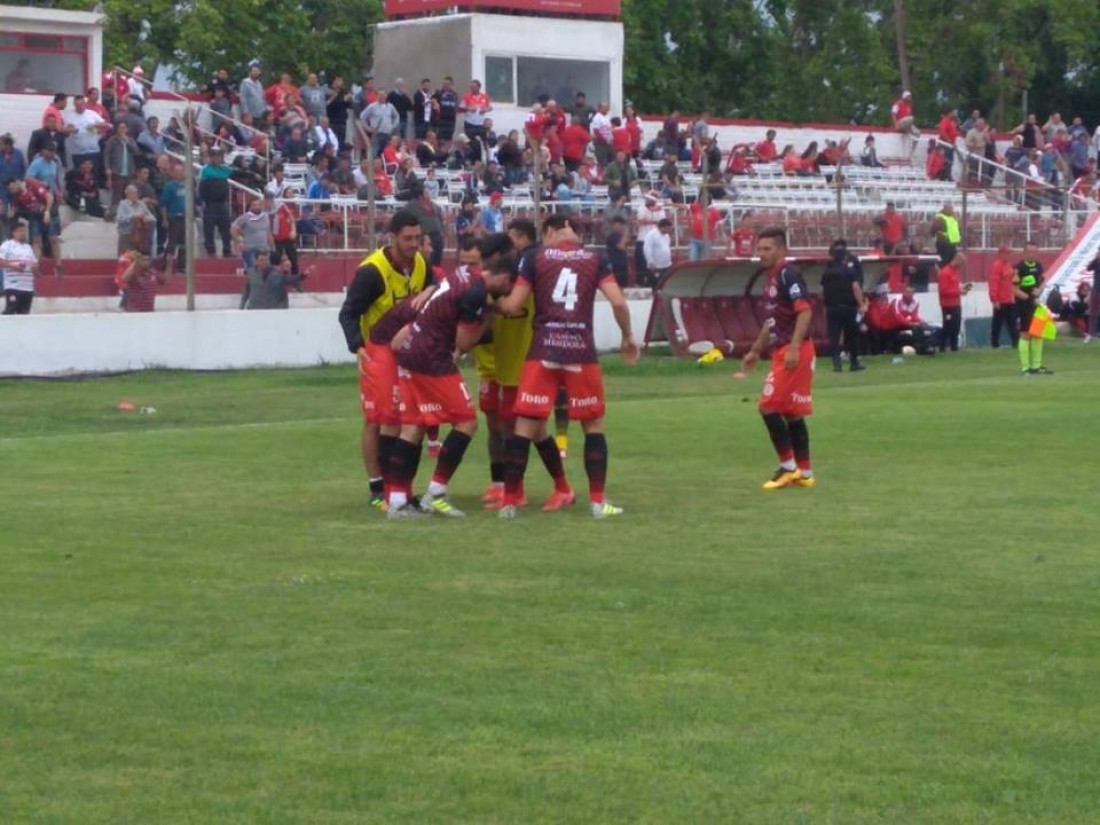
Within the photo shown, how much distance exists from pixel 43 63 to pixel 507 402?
85.6ft

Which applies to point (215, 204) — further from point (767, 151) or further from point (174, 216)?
point (767, 151)

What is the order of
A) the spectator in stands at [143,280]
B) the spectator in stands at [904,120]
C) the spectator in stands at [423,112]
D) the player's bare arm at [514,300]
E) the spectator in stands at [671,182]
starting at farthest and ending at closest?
the spectator in stands at [904,120] → the spectator in stands at [423,112] → the spectator in stands at [671,182] → the spectator in stands at [143,280] → the player's bare arm at [514,300]

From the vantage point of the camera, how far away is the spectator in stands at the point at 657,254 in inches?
1246

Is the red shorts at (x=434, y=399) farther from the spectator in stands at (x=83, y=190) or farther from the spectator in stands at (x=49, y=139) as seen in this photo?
the spectator in stands at (x=49, y=139)

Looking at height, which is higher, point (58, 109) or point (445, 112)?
point (445, 112)

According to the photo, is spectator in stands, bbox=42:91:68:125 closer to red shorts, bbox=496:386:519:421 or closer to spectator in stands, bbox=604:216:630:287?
spectator in stands, bbox=604:216:630:287

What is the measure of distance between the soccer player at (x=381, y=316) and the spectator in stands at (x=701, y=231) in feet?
63.6

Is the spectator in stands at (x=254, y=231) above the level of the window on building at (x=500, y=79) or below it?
below

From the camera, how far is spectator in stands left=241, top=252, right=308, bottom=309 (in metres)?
27.3

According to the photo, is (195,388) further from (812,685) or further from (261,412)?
(812,685)

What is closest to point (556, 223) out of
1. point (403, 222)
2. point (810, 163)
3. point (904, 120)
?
point (403, 222)

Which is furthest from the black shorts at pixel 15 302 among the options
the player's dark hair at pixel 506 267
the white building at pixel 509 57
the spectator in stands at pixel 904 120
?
the spectator in stands at pixel 904 120

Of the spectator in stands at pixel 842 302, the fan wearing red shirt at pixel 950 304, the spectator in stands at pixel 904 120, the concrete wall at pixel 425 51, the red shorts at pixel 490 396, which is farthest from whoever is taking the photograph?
the spectator in stands at pixel 904 120

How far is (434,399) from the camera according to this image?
12414mm
